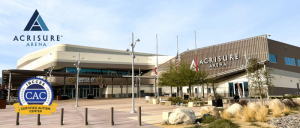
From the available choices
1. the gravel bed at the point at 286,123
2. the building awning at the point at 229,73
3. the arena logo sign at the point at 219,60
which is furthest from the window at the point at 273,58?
the gravel bed at the point at 286,123

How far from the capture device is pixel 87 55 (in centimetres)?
5812

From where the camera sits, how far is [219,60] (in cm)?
4562

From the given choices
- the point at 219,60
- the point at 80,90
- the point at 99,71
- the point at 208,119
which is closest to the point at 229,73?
the point at 219,60

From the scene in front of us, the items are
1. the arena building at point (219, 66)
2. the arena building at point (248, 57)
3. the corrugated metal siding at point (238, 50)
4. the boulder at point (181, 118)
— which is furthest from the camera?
the arena building at point (219, 66)

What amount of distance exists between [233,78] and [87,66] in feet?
123

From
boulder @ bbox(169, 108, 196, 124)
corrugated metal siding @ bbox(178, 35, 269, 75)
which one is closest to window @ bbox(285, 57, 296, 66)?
corrugated metal siding @ bbox(178, 35, 269, 75)

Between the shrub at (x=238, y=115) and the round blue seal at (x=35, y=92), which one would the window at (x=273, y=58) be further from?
the round blue seal at (x=35, y=92)

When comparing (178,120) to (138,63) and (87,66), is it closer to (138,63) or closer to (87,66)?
(87,66)

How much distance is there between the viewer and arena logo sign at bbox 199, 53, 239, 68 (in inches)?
1704

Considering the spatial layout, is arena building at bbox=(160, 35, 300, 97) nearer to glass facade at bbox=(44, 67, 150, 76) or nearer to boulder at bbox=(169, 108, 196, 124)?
glass facade at bbox=(44, 67, 150, 76)

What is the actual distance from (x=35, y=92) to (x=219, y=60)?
4099cm

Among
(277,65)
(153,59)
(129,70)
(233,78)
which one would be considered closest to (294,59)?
(277,65)
